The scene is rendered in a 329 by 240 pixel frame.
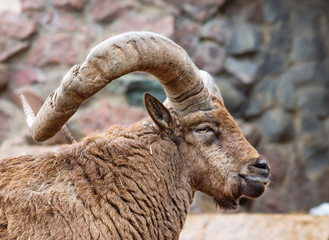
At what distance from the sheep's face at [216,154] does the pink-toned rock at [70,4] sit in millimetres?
4945

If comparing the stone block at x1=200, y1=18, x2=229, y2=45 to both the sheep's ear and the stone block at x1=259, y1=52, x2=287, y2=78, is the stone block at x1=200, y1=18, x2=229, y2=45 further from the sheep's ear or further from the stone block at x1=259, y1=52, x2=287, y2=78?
the sheep's ear

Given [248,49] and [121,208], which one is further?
[248,49]

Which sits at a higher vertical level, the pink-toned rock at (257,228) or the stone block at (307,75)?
the stone block at (307,75)

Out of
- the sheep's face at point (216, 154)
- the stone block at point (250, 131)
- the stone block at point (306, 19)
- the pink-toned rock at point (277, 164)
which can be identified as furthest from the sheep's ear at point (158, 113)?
the stone block at point (306, 19)

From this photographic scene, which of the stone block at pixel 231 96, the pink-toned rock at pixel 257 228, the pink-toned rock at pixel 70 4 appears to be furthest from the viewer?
the stone block at pixel 231 96

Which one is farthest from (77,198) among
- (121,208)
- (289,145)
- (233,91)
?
(289,145)

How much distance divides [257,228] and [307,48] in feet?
15.0

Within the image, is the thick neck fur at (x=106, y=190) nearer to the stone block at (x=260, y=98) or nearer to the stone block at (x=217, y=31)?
the stone block at (x=217, y=31)

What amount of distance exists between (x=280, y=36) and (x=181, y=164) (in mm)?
6223

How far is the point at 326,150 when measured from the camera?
391 inches

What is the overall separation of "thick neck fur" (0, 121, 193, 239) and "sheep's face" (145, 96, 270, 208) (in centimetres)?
12

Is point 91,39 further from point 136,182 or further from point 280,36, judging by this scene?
point 136,182

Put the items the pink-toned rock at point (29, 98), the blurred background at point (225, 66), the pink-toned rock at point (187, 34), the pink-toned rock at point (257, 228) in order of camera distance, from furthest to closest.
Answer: the pink-toned rock at point (187, 34), the blurred background at point (225, 66), the pink-toned rock at point (29, 98), the pink-toned rock at point (257, 228)

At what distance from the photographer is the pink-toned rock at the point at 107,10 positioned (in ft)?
29.0
